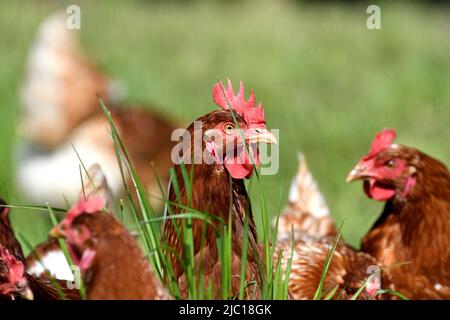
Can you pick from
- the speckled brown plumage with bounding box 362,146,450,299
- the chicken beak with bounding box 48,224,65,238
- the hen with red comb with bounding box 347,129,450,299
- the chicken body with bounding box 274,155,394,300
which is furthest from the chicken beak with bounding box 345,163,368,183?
the chicken beak with bounding box 48,224,65,238

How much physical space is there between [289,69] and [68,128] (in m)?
2.90

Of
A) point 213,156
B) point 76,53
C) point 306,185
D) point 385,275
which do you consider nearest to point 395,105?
point 76,53

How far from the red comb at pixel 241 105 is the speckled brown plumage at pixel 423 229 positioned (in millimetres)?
892

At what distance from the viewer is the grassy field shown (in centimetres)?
630

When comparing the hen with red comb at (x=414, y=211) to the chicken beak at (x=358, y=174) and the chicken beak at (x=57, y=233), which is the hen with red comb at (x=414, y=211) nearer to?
the chicken beak at (x=358, y=174)

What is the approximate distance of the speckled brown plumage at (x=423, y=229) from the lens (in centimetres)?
324

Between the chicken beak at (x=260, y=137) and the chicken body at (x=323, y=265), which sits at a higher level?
the chicken beak at (x=260, y=137)

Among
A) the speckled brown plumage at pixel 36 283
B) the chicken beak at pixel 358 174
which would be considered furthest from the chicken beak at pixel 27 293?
the chicken beak at pixel 358 174

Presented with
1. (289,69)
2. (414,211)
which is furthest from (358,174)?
(289,69)

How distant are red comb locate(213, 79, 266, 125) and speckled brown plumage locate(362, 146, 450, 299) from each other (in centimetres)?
89

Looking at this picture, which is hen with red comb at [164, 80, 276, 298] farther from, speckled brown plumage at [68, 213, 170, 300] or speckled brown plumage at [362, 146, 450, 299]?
speckled brown plumage at [362, 146, 450, 299]

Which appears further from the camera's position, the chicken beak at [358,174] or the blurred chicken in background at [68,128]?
the blurred chicken in background at [68,128]

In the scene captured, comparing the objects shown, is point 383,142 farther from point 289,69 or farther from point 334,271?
point 289,69
